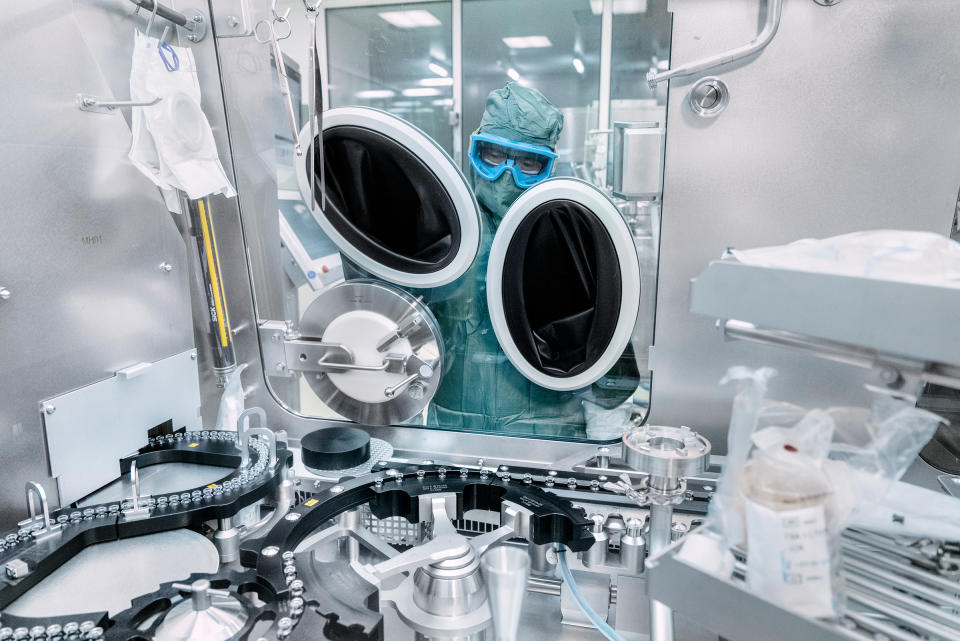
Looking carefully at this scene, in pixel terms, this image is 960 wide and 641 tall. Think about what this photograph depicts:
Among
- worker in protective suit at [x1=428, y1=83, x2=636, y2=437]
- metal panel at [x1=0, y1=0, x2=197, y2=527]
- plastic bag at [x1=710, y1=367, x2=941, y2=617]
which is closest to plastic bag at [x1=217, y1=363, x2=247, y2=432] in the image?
metal panel at [x1=0, y1=0, x2=197, y2=527]

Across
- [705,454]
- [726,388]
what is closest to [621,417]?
[726,388]

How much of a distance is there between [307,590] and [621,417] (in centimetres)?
69

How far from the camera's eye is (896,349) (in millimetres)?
414

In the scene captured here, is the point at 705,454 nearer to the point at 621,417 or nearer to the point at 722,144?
the point at 621,417

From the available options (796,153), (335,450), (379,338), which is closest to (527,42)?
(796,153)

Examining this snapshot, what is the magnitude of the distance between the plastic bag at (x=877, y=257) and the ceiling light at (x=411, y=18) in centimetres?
97

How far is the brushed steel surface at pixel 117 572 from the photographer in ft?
2.65

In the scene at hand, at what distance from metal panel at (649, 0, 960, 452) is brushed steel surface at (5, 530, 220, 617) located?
0.92m

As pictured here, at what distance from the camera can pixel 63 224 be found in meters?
0.97

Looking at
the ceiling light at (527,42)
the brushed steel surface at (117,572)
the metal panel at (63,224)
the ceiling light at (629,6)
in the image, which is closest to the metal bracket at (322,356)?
the metal panel at (63,224)

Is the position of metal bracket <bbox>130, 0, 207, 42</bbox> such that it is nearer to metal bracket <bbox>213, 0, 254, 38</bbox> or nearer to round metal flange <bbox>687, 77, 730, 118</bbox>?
metal bracket <bbox>213, 0, 254, 38</bbox>

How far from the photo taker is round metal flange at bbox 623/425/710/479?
825 mm

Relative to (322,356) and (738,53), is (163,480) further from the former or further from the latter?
(738,53)

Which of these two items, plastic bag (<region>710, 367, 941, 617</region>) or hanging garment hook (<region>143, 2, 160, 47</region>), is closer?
plastic bag (<region>710, 367, 941, 617</region>)
